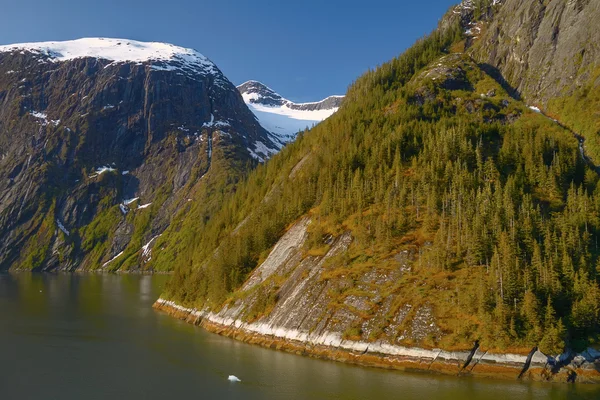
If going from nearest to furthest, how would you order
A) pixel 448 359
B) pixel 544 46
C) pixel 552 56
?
pixel 448 359
pixel 552 56
pixel 544 46

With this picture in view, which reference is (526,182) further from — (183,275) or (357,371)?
(183,275)

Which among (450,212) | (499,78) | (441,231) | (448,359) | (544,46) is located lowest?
(448,359)

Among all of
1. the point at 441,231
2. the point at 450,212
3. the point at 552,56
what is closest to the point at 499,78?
the point at 552,56

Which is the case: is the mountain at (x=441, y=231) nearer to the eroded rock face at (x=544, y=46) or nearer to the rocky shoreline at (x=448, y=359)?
the rocky shoreline at (x=448, y=359)

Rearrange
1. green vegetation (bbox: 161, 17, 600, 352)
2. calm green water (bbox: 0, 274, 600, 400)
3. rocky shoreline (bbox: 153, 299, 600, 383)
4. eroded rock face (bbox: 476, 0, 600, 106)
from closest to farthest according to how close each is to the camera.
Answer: calm green water (bbox: 0, 274, 600, 400) < rocky shoreline (bbox: 153, 299, 600, 383) < green vegetation (bbox: 161, 17, 600, 352) < eroded rock face (bbox: 476, 0, 600, 106)

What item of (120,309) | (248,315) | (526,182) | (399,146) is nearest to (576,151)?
(526,182)

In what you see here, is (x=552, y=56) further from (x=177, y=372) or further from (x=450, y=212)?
(x=177, y=372)

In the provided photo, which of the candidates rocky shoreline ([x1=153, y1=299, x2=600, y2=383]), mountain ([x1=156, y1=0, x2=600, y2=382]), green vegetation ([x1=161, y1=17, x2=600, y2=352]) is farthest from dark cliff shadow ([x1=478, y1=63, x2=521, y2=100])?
rocky shoreline ([x1=153, y1=299, x2=600, y2=383])

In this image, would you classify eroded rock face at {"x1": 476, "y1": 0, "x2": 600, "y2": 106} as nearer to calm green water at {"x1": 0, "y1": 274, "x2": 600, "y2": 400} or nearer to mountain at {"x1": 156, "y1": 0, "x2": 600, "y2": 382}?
mountain at {"x1": 156, "y1": 0, "x2": 600, "y2": 382}
